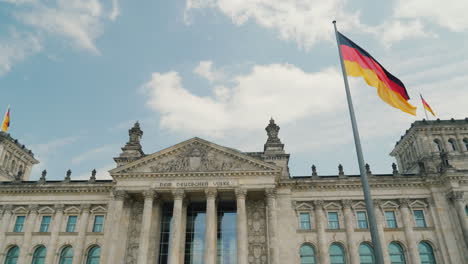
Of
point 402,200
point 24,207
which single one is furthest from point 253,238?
point 24,207

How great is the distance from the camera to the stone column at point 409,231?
34.8 m

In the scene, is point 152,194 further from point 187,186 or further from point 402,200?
point 402,200

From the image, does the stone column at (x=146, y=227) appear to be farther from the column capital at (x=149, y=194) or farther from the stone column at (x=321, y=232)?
the stone column at (x=321, y=232)

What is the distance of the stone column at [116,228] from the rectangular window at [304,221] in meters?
18.8

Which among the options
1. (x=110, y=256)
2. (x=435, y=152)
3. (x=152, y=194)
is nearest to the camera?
(x=110, y=256)

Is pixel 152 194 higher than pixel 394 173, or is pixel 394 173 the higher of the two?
pixel 394 173

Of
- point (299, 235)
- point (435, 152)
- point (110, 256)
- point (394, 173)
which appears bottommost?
point (110, 256)

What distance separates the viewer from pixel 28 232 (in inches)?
1522

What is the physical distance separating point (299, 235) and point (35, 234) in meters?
29.0

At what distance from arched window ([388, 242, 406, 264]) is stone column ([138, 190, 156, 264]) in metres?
24.5

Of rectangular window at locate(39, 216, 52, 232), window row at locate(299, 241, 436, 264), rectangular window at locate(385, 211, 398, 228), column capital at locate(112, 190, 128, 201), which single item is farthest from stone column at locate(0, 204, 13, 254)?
rectangular window at locate(385, 211, 398, 228)

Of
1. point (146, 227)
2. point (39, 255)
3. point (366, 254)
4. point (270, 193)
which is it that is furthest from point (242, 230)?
point (39, 255)

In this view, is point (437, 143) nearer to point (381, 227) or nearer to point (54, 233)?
point (381, 227)

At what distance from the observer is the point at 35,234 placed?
127ft
